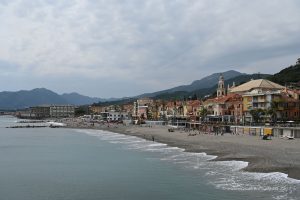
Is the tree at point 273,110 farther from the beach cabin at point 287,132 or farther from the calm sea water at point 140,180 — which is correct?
the calm sea water at point 140,180

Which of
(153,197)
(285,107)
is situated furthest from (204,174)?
(285,107)

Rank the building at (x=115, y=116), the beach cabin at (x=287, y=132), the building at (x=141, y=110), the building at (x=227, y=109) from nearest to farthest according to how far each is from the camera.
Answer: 1. the beach cabin at (x=287, y=132)
2. the building at (x=227, y=109)
3. the building at (x=141, y=110)
4. the building at (x=115, y=116)

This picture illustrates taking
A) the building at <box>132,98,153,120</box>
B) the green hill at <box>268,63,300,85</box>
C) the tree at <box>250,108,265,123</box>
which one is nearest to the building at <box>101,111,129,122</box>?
the building at <box>132,98,153,120</box>

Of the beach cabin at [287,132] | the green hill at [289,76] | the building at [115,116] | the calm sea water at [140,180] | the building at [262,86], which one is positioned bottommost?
the calm sea water at [140,180]

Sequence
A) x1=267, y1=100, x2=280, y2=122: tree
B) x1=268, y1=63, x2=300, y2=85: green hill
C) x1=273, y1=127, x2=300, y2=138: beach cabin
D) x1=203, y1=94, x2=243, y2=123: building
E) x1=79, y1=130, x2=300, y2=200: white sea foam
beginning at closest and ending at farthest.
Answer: x1=79, y1=130, x2=300, y2=200: white sea foam < x1=273, y1=127, x2=300, y2=138: beach cabin < x1=267, y1=100, x2=280, y2=122: tree < x1=203, y1=94, x2=243, y2=123: building < x1=268, y1=63, x2=300, y2=85: green hill

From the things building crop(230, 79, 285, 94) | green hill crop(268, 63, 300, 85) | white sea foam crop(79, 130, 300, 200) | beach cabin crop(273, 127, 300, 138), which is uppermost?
green hill crop(268, 63, 300, 85)

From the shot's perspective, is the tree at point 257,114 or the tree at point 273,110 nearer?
the tree at point 273,110

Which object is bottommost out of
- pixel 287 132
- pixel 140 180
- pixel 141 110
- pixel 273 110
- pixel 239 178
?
pixel 140 180

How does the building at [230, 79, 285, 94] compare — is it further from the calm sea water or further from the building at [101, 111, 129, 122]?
the building at [101, 111, 129, 122]

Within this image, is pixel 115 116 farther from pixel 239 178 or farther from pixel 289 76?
pixel 239 178

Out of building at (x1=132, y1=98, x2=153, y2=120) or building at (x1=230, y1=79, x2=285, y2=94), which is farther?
building at (x1=132, y1=98, x2=153, y2=120)

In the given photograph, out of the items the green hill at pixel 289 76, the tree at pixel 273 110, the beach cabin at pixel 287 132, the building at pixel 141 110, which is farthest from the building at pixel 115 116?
the beach cabin at pixel 287 132

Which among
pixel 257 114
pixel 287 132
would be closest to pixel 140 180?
pixel 287 132

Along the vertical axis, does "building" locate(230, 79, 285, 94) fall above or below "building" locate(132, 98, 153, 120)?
above
